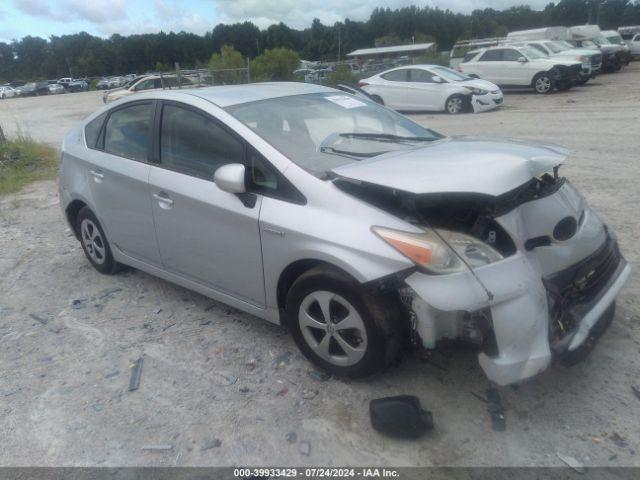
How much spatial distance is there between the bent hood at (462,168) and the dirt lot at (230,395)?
116 centimetres

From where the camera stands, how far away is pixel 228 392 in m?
3.19

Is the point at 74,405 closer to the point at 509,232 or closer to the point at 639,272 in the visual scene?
the point at 509,232

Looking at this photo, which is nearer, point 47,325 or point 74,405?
point 74,405

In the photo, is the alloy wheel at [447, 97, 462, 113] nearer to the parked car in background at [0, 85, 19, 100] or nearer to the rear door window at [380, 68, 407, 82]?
the rear door window at [380, 68, 407, 82]

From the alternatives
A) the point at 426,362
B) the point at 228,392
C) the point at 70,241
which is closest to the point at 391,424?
the point at 426,362

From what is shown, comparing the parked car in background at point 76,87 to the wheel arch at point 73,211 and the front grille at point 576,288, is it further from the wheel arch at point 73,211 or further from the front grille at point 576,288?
the front grille at point 576,288

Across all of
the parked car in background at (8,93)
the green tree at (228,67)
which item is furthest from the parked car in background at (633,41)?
the parked car in background at (8,93)

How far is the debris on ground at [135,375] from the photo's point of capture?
10.8ft

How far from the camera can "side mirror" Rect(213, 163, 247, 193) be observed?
3.20 m

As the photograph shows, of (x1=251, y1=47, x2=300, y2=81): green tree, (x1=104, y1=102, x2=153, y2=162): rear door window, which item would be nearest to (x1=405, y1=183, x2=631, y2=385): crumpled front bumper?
(x1=104, y1=102, x2=153, y2=162): rear door window

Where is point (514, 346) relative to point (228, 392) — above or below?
above

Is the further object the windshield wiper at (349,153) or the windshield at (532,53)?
the windshield at (532,53)

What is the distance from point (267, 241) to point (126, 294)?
1.98 metres

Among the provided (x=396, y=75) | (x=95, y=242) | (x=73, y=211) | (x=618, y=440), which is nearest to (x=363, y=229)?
(x=618, y=440)
